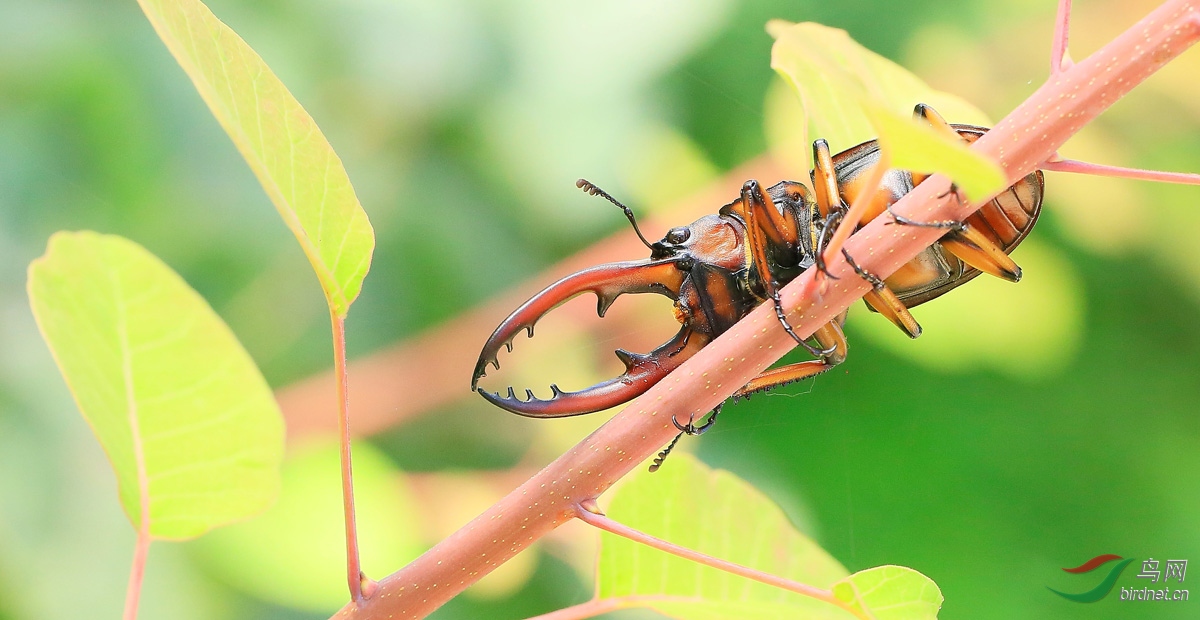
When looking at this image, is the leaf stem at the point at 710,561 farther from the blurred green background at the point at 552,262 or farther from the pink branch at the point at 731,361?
the blurred green background at the point at 552,262

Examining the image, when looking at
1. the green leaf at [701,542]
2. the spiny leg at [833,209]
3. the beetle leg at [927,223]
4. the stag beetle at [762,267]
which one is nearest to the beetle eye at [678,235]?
the stag beetle at [762,267]

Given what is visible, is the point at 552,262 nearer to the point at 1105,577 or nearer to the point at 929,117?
the point at 929,117

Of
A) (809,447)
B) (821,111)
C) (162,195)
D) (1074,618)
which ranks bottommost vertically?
(1074,618)

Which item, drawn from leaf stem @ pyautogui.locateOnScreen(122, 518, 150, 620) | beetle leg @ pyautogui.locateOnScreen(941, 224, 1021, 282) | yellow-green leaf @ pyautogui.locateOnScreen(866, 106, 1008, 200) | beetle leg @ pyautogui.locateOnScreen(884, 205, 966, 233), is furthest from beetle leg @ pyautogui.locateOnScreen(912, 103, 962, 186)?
leaf stem @ pyautogui.locateOnScreen(122, 518, 150, 620)

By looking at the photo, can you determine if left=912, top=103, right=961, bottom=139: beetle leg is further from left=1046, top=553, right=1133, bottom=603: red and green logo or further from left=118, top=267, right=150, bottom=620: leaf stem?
left=1046, top=553, right=1133, bottom=603: red and green logo

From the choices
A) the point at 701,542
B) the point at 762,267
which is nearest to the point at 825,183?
the point at 762,267

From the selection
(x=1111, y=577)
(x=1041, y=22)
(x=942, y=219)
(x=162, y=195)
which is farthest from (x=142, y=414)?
(x=1041, y=22)

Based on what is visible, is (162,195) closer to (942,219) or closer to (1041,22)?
(942,219)
